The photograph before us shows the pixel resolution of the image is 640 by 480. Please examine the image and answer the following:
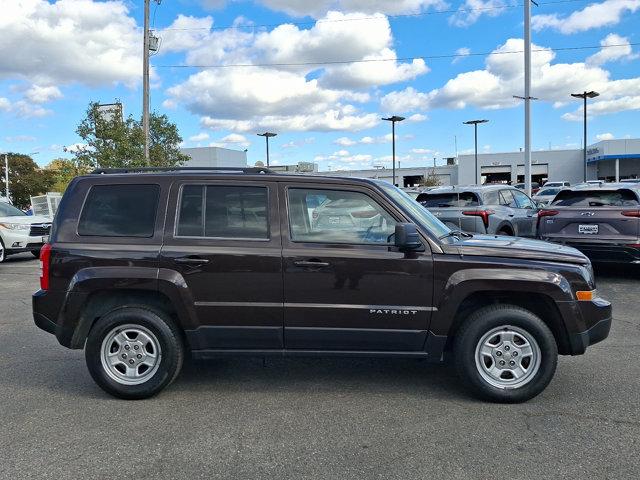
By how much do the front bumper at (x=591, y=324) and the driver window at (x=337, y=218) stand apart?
1.61 meters

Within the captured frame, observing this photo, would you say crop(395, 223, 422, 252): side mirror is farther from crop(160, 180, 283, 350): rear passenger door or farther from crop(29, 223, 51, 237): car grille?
crop(29, 223, 51, 237): car grille

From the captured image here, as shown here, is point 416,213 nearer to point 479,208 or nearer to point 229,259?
point 229,259

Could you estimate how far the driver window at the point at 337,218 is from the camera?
14.4 ft

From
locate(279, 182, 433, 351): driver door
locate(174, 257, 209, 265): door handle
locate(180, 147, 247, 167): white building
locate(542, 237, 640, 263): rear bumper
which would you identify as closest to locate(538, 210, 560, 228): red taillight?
locate(542, 237, 640, 263): rear bumper

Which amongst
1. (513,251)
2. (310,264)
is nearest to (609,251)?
(513,251)

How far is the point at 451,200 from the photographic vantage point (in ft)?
36.6

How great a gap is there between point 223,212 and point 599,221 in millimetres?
7221

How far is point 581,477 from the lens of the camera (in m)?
3.20

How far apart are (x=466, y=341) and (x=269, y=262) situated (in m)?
1.65

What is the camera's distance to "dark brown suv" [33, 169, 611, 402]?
426 cm

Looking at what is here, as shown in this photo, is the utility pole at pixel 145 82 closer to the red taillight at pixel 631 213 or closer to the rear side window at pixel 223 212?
the red taillight at pixel 631 213

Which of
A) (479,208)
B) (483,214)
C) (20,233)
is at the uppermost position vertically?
(479,208)

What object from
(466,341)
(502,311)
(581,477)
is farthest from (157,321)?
(581,477)

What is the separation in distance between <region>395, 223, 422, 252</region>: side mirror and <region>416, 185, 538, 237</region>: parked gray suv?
6.59 m
